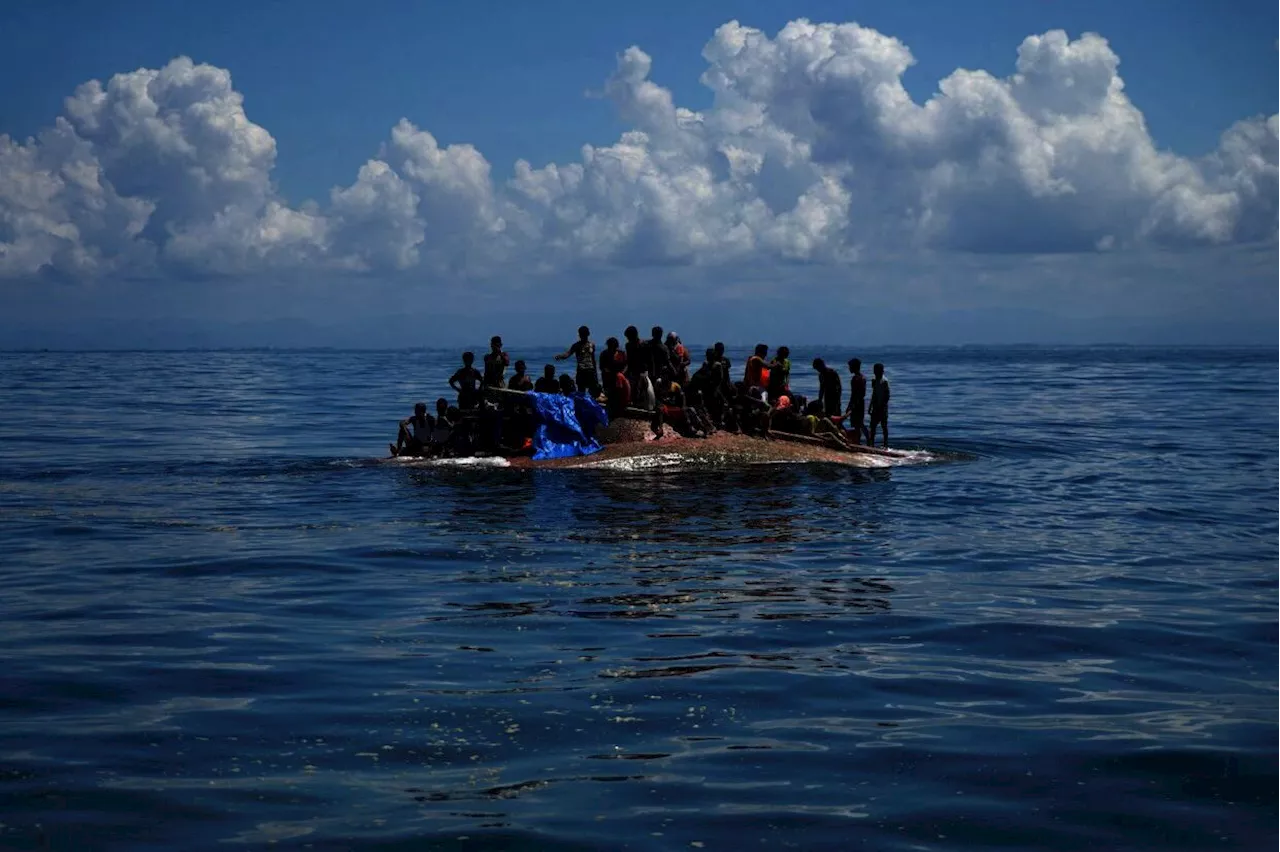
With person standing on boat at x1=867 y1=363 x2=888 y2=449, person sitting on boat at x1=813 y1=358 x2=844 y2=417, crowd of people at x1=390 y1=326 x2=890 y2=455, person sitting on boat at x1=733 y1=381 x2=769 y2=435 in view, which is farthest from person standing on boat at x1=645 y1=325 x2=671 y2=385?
person standing on boat at x1=867 y1=363 x2=888 y2=449

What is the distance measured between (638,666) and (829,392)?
17.1 m

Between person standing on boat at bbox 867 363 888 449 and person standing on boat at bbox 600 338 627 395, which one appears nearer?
person standing on boat at bbox 600 338 627 395

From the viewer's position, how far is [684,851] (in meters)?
6.64

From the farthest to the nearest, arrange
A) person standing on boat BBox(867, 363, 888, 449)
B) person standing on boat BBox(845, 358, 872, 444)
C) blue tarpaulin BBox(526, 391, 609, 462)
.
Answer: person standing on boat BBox(867, 363, 888, 449)
person standing on boat BBox(845, 358, 872, 444)
blue tarpaulin BBox(526, 391, 609, 462)

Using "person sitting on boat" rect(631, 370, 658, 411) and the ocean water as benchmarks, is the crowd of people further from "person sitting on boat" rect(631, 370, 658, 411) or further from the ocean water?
the ocean water

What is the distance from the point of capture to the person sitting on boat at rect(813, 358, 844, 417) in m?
26.4

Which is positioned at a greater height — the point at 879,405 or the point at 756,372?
the point at 756,372

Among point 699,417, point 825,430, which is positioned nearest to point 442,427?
point 699,417

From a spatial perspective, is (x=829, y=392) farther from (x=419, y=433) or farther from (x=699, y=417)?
(x=419, y=433)

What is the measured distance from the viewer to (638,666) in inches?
404

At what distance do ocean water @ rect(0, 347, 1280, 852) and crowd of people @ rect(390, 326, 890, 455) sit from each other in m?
2.39

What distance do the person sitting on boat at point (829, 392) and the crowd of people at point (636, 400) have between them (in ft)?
1.46

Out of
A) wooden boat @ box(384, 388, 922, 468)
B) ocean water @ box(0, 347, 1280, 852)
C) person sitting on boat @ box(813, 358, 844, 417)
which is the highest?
person sitting on boat @ box(813, 358, 844, 417)

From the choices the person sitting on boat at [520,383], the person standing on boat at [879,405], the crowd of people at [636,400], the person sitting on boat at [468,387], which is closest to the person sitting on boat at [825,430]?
the crowd of people at [636,400]
